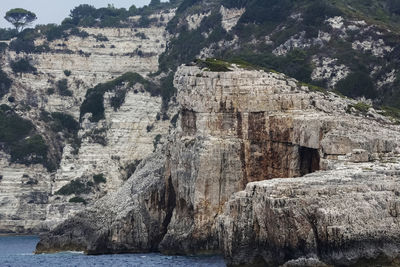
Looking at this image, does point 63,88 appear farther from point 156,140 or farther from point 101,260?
point 101,260

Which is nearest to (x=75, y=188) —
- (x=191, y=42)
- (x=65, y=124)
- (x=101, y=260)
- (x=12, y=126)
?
(x=12, y=126)

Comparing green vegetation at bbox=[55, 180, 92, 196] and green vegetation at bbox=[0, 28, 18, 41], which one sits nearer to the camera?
green vegetation at bbox=[55, 180, 92, 196]

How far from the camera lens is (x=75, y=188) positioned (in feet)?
354

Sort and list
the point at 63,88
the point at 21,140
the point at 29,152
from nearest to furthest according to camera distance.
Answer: the point at 29,152 < the point at 21,140 < the point at 63,88

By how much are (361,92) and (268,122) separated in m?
26.4

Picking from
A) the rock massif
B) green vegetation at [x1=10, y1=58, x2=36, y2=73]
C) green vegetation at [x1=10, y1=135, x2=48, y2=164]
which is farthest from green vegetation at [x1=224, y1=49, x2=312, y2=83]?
green vegetation at [x1=10, y1=58, x2=36, y2=73]

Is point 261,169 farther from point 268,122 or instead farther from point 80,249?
point 80,249

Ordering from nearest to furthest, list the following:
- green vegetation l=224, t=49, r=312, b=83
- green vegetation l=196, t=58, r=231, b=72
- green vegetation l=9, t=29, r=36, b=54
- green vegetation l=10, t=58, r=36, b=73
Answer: green vegetation l=196, t=58, r=231, b=72
green vegetation l=224, t=49, r=312, b=83
green vegetation l=10, t=58, r=36, b=73
green vegetation l=9, t=29, r=36, b=54

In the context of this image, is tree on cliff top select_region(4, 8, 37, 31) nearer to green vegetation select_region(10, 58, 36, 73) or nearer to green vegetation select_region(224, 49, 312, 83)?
green vegetation select_region(10, 58, 36, 73)

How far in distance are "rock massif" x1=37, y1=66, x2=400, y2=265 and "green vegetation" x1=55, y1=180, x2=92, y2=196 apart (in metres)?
25.0

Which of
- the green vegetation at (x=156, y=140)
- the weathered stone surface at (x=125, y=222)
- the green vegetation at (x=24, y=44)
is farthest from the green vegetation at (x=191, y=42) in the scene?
the weathered stone surface at (x=125, y=222)

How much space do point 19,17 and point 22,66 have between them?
24.0 m

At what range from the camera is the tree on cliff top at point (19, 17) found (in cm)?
15138

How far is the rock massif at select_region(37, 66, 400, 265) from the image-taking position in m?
51.3
